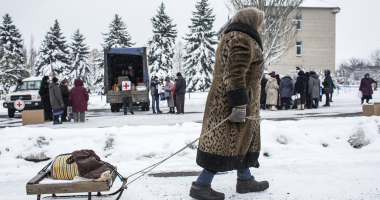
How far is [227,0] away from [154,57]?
17.9 metres

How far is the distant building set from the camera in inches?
1385

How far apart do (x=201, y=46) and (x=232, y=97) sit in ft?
112

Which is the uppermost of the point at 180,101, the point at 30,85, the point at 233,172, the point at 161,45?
the point at 161,45

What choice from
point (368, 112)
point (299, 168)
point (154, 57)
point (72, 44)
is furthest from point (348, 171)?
point (72, 44)

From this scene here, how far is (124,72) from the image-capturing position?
52.4ft

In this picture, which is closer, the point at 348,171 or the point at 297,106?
the point at 348,171

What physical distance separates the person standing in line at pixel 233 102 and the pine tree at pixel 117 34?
1490 inches

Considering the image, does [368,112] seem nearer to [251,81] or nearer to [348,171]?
[348,171]

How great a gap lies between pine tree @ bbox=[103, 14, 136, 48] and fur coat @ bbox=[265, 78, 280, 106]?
30101 millimetres

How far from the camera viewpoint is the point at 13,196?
3168 millimetres

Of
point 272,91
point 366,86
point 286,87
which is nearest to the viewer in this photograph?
point 286,87

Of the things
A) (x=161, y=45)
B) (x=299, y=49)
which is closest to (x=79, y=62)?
(x=161, y=45)

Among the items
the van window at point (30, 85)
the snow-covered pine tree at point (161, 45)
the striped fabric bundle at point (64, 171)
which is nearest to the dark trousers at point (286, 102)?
the striped fabric bundle at point (64, 171)

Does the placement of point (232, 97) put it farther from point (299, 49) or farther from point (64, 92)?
point (299, 49)
